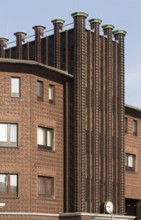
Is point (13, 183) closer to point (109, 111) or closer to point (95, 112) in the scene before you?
point (95, 112)

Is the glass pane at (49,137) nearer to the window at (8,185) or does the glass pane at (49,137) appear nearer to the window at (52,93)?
the window at (52,93)

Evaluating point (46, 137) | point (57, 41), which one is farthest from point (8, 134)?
point (57, 41)

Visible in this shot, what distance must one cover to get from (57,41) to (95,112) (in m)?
6.46

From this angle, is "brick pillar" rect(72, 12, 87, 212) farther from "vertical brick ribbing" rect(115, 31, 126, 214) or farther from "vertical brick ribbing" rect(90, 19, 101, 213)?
"vertical brick ribbing" rect(115, 31, 126, 214)

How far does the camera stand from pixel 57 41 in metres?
57.6

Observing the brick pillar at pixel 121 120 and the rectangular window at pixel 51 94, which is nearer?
the rectangular window at pixel 51 94

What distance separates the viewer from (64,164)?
55.3 meters

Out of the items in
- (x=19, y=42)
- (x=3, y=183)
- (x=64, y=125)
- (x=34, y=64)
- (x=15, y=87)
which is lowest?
(x=3, y=183)

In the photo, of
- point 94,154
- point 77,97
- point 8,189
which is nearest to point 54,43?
point 77,97

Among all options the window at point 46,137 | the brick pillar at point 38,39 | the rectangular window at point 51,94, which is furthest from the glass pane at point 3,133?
→ the brick pillar at point 38,39

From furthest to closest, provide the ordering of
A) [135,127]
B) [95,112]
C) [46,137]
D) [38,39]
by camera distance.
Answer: [135,127]
[38,39]
[95,112]
[46,137]

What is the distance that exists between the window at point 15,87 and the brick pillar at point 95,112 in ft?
22.9

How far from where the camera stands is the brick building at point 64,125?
51.9 metres

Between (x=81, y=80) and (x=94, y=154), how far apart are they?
5872 millimetres
